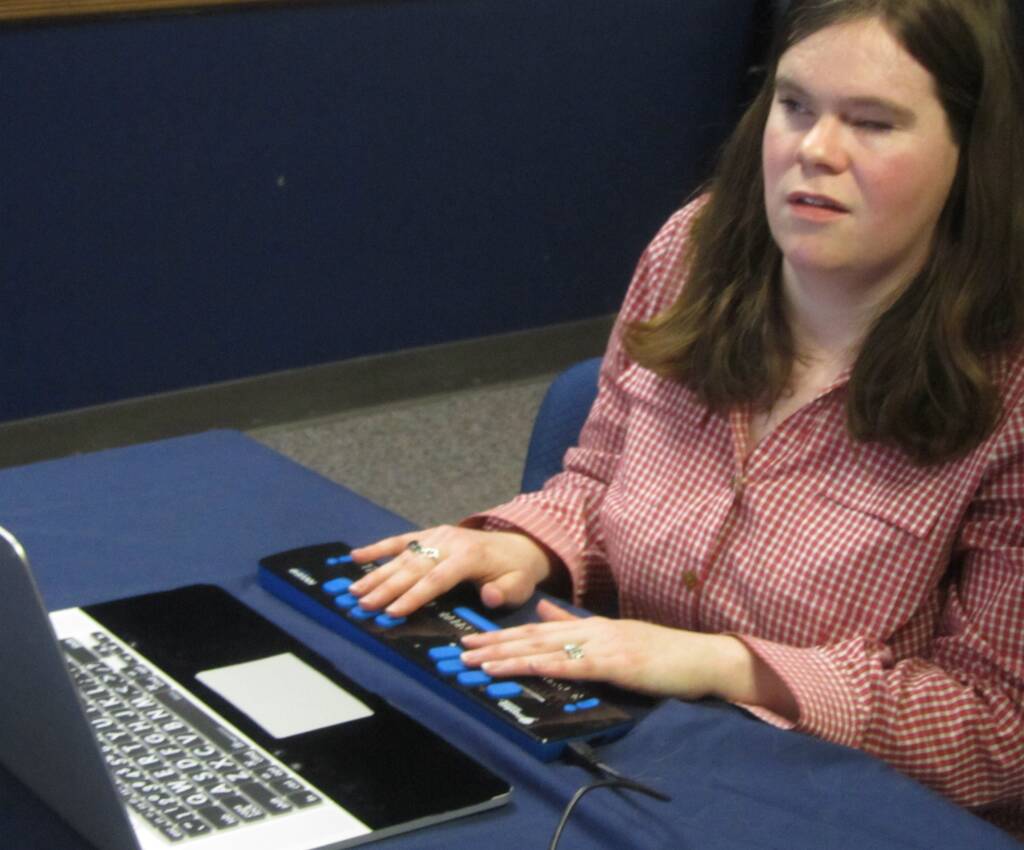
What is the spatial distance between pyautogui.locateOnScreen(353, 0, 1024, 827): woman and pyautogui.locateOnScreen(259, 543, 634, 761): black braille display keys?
0.02 m

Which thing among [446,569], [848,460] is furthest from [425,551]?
[848,460]

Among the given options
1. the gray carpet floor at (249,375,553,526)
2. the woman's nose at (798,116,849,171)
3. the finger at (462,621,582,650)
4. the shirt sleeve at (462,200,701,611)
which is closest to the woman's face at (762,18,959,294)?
the woman's nose at (798,116,849,171)

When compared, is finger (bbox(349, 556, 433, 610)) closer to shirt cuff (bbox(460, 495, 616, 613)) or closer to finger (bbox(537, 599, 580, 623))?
finger (bbox(537, 599, 580, 623))

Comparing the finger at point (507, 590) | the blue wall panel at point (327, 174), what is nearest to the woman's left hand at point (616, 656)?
the finger at point (507, 590)

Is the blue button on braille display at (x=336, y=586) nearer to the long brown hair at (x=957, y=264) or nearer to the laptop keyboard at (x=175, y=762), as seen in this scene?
the laptop keyboard at (x=175, y=762)

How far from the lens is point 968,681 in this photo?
54.1 inches

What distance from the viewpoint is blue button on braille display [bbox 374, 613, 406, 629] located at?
51.1 inches

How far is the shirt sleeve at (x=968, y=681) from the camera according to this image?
1325mm

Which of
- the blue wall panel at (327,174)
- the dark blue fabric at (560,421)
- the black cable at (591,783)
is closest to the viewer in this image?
the black cable at (591,783)

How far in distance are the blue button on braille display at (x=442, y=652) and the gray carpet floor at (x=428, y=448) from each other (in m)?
2.05

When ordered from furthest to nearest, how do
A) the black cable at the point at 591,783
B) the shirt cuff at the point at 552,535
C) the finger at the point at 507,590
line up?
the shirt cuff at the point at 552,535 → the finger at the point at 507,590 → the black cable at the point at 591,783

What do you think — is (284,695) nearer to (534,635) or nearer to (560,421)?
(534,635)

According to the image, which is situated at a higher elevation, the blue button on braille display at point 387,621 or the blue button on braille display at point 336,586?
the blue button on braille display at point 336,586

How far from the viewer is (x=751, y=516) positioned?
4.95 feet
